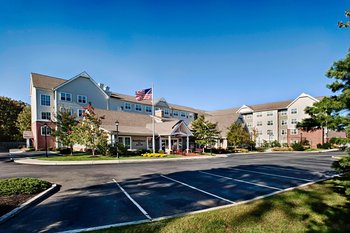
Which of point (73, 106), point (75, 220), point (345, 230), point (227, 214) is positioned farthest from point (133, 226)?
point (73, 106)

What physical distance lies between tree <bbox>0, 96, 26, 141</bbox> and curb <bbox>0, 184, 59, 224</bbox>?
51755 millimetres

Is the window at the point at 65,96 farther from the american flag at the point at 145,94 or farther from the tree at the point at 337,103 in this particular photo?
the tree at the point at 337,103

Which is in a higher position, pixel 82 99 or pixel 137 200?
pixel 82 99

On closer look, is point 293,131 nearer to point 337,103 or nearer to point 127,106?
point 127,106

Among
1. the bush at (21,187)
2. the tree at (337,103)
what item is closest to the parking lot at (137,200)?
the bush at (21,187)

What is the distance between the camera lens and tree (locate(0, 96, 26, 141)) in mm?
50487

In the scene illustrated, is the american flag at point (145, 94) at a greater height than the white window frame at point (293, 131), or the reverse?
the american flag at point (145, 94)

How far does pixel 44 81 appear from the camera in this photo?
3781 cm

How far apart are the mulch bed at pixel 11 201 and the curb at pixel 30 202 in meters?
0.19

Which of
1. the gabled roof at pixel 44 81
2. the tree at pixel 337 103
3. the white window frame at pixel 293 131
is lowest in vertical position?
the white window frame at pixel 293 131

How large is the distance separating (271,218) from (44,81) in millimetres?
42824

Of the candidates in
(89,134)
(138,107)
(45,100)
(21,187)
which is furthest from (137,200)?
(138,107)

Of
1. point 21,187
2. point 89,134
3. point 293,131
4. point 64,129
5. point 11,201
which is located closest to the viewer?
point 11,201

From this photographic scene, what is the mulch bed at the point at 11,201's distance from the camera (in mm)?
6261
